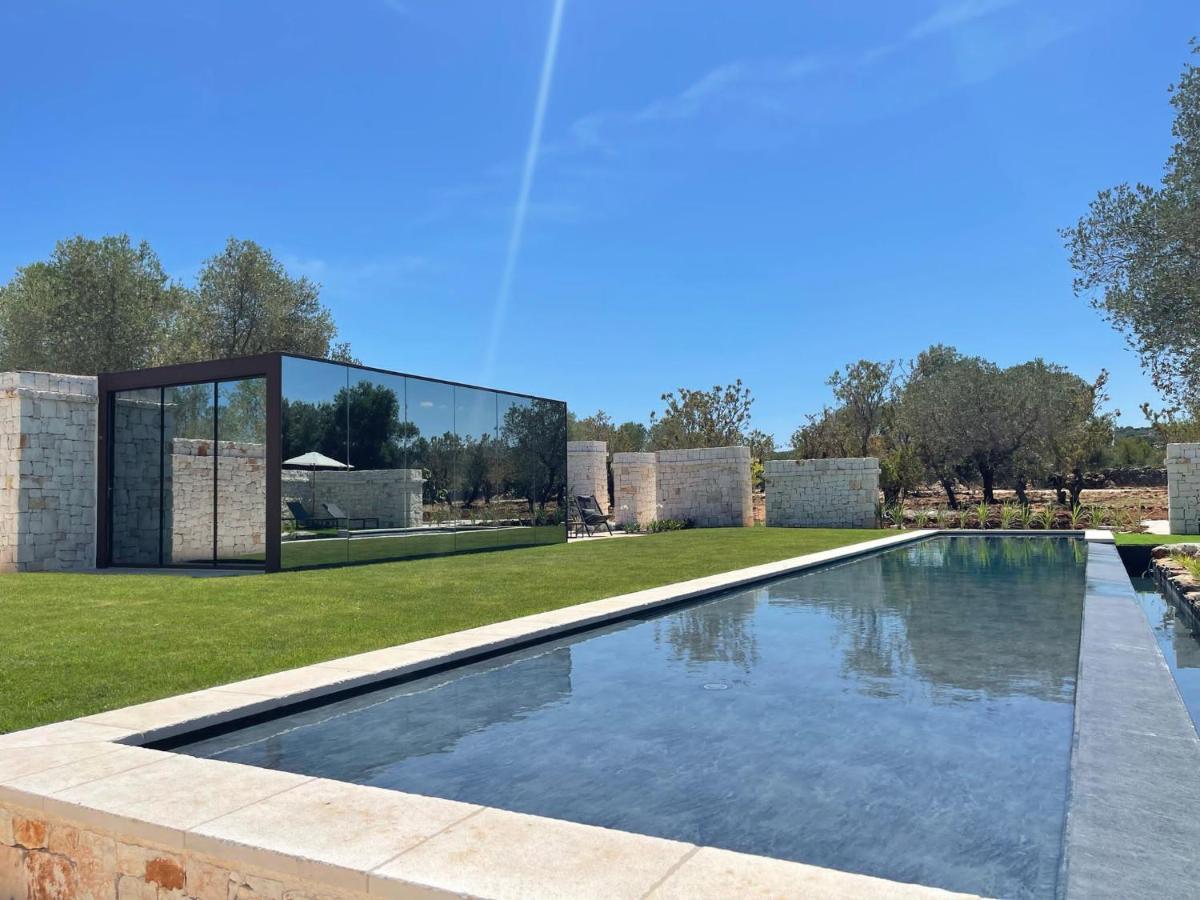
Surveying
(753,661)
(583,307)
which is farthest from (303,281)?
(753,661)

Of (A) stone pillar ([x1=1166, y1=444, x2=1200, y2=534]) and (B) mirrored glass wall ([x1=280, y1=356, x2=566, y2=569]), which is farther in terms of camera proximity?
(A) stone pillar ([x1=1166, y1=444, x2=1200, y2=534])

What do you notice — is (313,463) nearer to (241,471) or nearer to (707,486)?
(241,471)

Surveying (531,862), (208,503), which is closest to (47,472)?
(208,503)

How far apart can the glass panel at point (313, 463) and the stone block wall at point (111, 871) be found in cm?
961

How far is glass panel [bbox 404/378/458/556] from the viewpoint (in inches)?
574

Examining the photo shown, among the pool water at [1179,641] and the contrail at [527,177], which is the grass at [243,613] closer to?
the pool water at [1179,641]

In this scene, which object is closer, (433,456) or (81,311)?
(433,456)

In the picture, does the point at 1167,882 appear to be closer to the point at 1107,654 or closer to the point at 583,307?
the point at 1107,654

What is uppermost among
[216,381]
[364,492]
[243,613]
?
[216,381]

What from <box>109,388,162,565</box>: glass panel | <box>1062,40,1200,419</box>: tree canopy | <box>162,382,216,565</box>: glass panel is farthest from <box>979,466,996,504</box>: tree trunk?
<box>109,388,162,565</box>: glass panel

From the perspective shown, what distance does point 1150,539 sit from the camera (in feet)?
54.5

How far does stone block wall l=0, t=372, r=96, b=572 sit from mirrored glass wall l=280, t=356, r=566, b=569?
4.53m

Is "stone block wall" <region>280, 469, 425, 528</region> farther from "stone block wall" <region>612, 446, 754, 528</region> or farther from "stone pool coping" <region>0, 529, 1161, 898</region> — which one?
"stone block wall" <region>612, 446, 754, 528</region>

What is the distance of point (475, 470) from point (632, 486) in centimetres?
910
